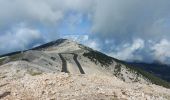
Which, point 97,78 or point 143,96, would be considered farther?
point 97,78

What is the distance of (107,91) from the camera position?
6656 centimetres

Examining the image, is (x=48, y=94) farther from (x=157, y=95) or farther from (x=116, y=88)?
(x=157, y=95)

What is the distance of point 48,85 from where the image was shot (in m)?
69.9

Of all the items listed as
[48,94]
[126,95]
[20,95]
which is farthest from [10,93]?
[126,95]

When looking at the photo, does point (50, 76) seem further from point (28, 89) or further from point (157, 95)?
point (157, 95)

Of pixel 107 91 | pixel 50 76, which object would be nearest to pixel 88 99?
pixel 107 91

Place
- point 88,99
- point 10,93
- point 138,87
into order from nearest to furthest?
1. point 88,99
2. point 10,93
3. point 138,87

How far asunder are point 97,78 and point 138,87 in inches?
309

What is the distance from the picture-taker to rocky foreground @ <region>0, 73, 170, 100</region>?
64438mm

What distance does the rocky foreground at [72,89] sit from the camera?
64.4 m

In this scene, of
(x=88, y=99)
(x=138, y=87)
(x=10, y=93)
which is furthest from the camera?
(x=138, y=87)

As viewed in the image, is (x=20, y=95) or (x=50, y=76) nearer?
(x=20, y=95)

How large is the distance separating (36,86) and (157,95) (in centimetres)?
2074

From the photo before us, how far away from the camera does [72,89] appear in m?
68.2
